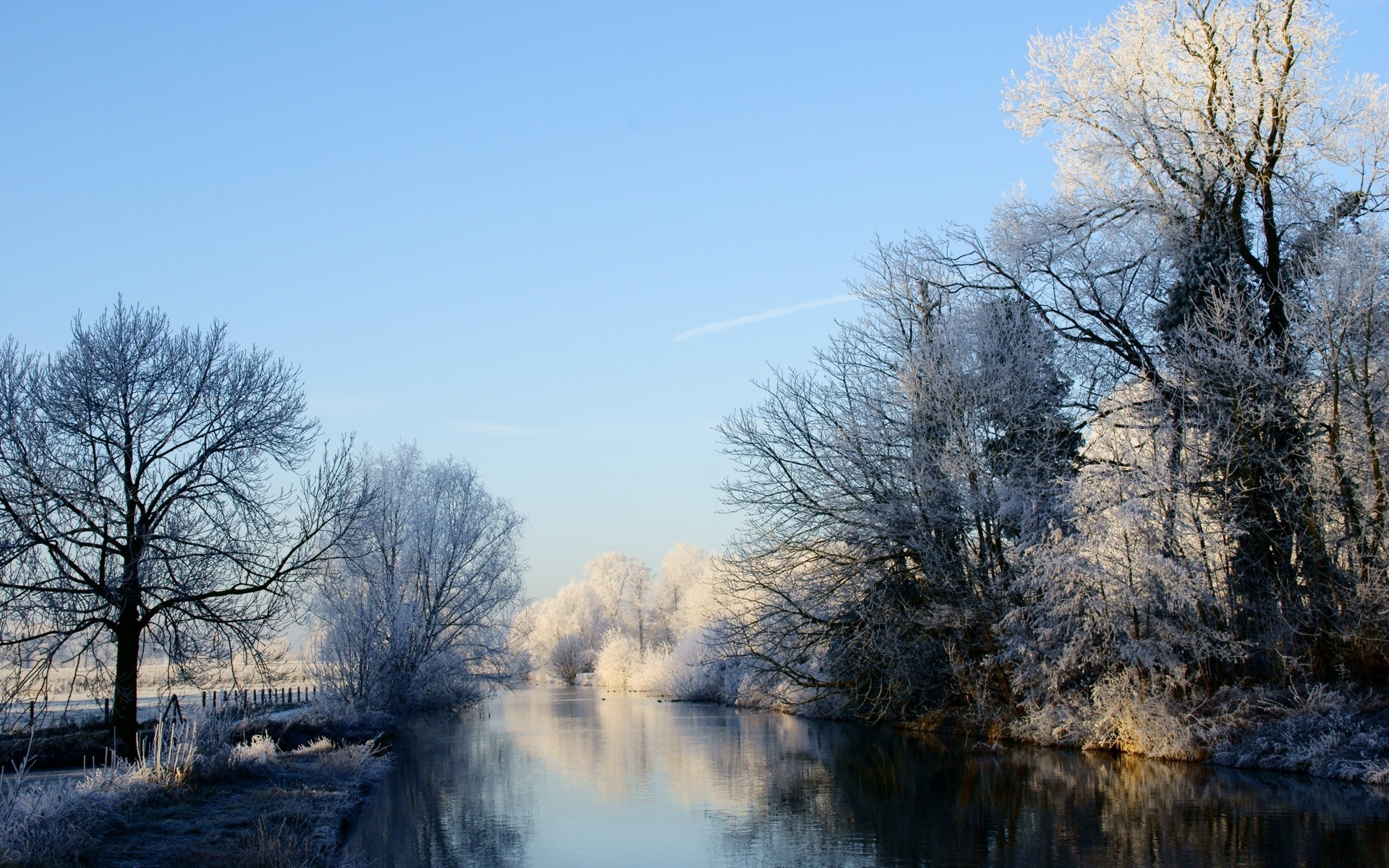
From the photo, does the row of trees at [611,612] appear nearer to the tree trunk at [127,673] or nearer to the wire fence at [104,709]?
the wire fence at [104,709]

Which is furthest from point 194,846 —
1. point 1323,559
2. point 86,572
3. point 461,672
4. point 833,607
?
point 461,672

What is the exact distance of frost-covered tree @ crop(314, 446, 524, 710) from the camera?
104 ft

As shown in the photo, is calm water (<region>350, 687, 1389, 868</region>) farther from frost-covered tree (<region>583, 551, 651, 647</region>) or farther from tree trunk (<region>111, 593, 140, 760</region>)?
frost-covered tree (<region>583, 551, 651, 647</region>)

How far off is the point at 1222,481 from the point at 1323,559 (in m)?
2.35

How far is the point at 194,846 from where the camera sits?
11.2 meters

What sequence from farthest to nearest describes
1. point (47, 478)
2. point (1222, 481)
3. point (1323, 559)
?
1. point (1222, 481)
2. point (1323, 559)
3. point (47, 478)

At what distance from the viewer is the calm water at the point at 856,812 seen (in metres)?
12.3

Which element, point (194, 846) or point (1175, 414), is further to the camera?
point (1175, 414)

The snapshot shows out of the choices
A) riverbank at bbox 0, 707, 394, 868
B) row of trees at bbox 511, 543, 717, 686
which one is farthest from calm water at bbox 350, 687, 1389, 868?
row of trees at bbox 511, 543, 717, 686

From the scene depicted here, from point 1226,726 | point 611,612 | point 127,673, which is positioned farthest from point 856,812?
point 611,612

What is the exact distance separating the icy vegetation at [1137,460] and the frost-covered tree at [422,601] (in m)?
12.5

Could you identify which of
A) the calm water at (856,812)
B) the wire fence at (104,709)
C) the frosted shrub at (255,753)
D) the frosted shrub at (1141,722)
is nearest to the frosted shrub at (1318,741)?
the calm water at (856,812)

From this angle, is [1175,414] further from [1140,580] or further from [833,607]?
[833,607]

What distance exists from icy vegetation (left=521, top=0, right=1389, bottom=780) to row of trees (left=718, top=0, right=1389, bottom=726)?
0.07 meters
